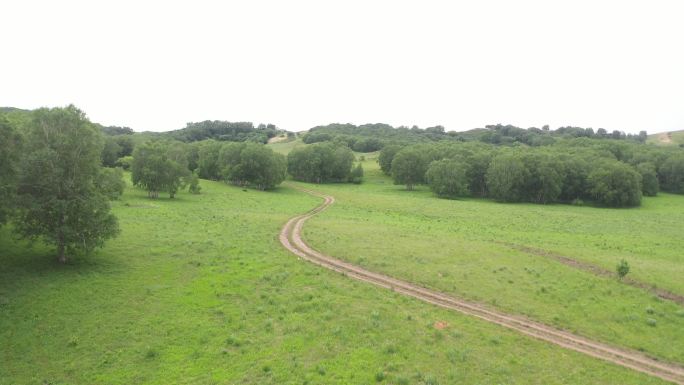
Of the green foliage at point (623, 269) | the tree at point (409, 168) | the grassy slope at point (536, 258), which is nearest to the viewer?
the grassy slope at point (536, 258)

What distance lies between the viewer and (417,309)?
2509 cm

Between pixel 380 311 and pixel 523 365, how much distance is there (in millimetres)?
7969

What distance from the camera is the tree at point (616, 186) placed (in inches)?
3403

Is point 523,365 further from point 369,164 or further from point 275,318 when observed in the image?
point 369,164

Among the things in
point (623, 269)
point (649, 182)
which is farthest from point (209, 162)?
point (649, 182)

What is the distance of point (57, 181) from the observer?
2752 centimetres

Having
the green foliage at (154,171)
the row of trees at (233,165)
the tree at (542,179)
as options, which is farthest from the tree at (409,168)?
the green foliage at (154,171)

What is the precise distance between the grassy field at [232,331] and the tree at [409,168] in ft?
248

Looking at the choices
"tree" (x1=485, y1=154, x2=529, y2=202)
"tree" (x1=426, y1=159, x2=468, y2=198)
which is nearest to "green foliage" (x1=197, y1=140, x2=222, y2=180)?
"tree" (x1=426, y1=159, x2=468, y2=198)

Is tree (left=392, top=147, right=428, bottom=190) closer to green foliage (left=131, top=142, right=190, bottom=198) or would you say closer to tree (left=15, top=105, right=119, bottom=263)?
green foliage (left=131, top=142, right=190, bottom=198)

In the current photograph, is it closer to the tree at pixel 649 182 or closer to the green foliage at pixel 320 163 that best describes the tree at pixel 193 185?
the green foliage at pixel 320 163

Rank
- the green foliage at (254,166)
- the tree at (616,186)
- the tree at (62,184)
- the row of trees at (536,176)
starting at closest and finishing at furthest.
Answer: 1. the tree at (62,184)
2. the tree at (616,186)
3. the row of trees at (536,176)
4. the green foliage at (254,166)

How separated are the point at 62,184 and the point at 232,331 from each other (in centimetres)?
1599

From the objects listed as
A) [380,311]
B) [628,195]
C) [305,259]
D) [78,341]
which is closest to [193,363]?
[78,341]
